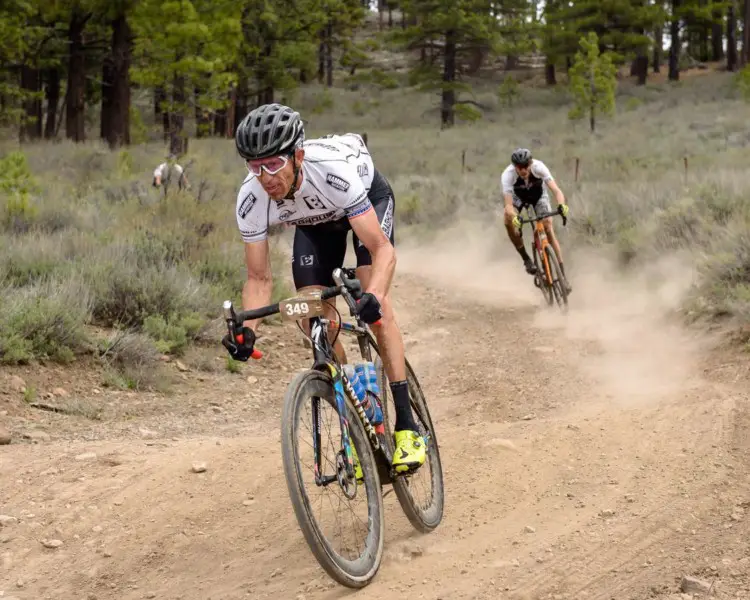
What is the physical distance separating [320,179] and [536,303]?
8.13 m

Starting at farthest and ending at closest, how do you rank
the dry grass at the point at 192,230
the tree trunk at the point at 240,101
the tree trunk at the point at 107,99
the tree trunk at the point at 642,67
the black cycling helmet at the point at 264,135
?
1. the tree trunk at the point at 642,67
2. the tree trunk at the point at 240,101
3. the tree trunk at the point at 107,99
4. the dry grass at the point at 192,230
5. the black cycling helmet at the point at 264,135

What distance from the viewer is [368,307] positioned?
3844mm

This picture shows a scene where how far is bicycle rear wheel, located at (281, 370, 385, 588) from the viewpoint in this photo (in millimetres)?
3609

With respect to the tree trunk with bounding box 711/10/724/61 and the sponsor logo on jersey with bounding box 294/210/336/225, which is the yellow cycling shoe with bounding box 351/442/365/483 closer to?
the sponsor logo on jersey with bounding box 294/210/336/225

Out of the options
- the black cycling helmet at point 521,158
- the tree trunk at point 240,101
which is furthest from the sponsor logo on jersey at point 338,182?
the tree trunk at point 240,101

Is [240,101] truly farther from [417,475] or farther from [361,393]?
[361,393]

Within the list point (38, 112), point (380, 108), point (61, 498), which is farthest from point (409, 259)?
point (380, 108)

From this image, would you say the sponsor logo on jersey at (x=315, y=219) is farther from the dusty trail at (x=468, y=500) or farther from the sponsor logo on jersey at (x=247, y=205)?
the dusty trail at (x=468, y=500)

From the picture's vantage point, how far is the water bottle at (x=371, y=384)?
4.36 metres

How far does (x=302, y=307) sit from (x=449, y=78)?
42.9 metres

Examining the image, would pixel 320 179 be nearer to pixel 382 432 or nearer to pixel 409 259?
pixel 382 432

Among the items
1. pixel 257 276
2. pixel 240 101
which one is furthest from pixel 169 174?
pixel 240 101

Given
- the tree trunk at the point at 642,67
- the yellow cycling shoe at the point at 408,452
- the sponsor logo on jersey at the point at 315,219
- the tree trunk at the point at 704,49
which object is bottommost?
the yellow cycling shoe at the point at 408,452

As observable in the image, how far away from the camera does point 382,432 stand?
4418 mm
